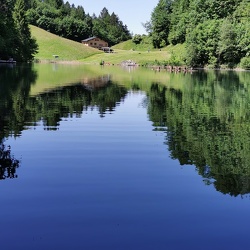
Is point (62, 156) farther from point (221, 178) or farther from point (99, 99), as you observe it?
point (99, 99)

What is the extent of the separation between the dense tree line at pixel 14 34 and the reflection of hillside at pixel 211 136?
71808 millimetres

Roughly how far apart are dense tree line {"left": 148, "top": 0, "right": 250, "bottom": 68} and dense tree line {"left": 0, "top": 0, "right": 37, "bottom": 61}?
48.7 metres

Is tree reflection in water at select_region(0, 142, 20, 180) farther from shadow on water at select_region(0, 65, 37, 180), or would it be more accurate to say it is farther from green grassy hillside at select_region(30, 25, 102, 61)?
green grassy hillside at select_region(30, 25, 102, 61)

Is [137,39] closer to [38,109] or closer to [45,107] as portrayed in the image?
[45,107]

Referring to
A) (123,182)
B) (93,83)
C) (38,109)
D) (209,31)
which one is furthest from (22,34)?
(123,182)

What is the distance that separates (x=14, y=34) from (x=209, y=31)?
5501 centimetres

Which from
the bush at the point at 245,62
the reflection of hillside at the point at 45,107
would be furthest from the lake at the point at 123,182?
the bush at the point at 245,62

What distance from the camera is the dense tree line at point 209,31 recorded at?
348ft

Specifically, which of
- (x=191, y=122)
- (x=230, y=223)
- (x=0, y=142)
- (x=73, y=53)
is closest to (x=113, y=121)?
(x=191, y=122)

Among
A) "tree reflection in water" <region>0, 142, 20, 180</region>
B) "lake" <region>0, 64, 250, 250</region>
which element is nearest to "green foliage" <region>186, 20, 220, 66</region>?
"lake" <region>0, 64, 250, 250</region>

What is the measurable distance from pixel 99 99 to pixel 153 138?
16715 mm

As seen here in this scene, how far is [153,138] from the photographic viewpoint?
60.5 feet

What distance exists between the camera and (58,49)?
173m

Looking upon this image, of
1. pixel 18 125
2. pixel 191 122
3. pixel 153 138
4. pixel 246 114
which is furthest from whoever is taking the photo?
pixel 246 114
